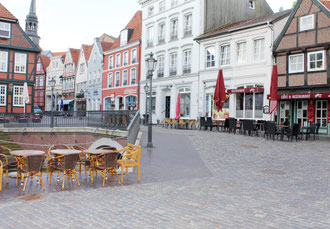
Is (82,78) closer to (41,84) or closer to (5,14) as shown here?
(41,84)

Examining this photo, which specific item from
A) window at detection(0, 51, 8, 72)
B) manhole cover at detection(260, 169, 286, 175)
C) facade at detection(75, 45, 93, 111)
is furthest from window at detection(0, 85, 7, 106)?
manhole cover at detection(260, 169, 286, 175)

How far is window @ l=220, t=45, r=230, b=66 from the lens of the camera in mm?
27239

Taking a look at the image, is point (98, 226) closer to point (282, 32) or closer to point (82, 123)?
point (82, 123)

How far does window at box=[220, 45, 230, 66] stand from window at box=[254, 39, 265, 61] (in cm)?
264

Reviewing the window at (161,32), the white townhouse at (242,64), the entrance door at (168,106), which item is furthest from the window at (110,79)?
the white townhouse at (242,64)

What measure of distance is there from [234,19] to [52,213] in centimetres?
3032

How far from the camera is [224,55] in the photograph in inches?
1086

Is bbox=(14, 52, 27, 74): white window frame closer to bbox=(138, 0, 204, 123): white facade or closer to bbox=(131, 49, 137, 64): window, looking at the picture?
bbox=(131, 49, 137, 64): window

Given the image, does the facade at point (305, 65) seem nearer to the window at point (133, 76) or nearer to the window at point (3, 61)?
the window at point (133, 76)

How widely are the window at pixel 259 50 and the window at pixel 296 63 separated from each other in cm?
219

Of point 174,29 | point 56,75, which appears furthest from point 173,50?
point 56,75

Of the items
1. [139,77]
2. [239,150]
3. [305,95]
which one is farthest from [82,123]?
[139,77]

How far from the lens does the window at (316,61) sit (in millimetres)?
21150

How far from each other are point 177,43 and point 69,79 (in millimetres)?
29846
